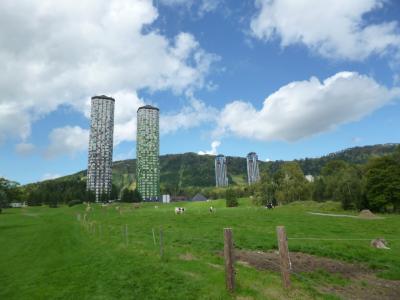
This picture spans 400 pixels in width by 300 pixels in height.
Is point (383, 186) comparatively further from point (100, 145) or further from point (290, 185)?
point (100, 145)

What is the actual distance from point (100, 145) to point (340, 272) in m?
181

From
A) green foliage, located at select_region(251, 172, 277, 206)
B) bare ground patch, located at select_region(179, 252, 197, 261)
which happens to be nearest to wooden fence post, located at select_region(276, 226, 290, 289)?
bare ground patch, located at select_region(179, 252, 197, 261)

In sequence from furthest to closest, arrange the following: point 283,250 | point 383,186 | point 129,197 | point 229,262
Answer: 1. point 129,197
2. point 383,186
3. point 229,262
4. point 283,250

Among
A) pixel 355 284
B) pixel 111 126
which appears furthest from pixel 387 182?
pixel 111 126

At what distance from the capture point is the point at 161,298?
11.9m

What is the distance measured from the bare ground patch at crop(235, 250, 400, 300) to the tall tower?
168m

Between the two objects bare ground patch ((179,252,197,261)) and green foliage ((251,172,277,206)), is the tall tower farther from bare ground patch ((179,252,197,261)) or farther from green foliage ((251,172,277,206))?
bare ground patch ((179,252,197,261))

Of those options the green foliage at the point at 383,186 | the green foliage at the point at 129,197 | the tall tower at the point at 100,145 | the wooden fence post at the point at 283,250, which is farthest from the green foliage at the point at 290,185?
the tall tower at the point at 100,145

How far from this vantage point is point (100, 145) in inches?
7318

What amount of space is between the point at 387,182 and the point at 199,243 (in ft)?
206

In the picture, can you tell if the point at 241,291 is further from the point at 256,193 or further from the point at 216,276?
the point at 256,193

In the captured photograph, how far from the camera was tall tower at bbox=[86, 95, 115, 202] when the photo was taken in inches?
7077

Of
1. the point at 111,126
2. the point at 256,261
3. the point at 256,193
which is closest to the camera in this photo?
the point at 256,261

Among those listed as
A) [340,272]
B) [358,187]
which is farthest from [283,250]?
[358,187]
